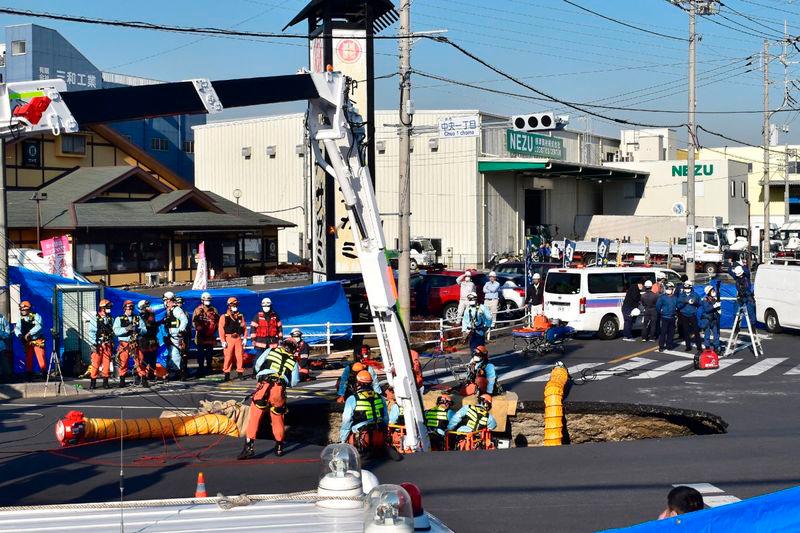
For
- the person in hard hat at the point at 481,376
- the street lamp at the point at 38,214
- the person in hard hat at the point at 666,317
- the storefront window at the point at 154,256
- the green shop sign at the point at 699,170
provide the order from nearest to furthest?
the person in hard hat at the point at 481,376 → the person in hard hat at the point at 666,317 → the street lamp at the point at 38,214 → the storefront window at the point at 154,256 → the green shop sign at the point at 699,170

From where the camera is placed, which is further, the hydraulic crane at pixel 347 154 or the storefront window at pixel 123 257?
the storefront window at pixel 123 257

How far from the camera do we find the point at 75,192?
130 feet

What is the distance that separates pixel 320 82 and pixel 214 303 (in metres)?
11.0

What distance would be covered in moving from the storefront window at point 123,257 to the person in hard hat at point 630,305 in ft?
75.1

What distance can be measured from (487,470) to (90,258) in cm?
3069

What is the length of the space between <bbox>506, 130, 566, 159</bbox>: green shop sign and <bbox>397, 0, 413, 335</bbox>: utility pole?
3495 cm

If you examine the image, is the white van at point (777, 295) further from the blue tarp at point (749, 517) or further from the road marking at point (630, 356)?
the blue tarp at point (749, 517)

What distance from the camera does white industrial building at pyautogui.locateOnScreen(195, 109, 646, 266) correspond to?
54.9m

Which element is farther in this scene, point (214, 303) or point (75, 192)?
point (75, 192)

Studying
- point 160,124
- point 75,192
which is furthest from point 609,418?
point 160,124

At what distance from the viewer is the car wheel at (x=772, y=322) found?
2726cm

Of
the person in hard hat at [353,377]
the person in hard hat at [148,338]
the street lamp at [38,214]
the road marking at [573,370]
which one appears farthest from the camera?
the street lamp at [38,214]

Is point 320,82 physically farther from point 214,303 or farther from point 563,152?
point 563,152

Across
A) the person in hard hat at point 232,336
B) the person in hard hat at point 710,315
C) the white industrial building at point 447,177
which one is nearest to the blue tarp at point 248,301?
the person in hard hat at point 232,336
